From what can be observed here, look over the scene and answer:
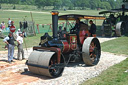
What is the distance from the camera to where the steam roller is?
7.23m

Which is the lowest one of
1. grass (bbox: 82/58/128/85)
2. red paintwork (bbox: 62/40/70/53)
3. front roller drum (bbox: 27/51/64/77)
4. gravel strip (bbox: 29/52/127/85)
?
gravel strip (bbox: 29/52/127/85)

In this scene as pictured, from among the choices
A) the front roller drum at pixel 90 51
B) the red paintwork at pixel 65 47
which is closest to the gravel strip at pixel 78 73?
the front roller drum at pixel 90 51

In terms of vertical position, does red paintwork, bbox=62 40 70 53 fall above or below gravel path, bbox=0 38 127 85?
above

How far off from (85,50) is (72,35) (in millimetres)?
821

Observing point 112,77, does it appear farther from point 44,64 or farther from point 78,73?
point 44,64

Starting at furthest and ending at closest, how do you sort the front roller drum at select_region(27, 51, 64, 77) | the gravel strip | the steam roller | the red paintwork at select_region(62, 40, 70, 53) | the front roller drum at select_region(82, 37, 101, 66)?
the front roller drum at select_region(82, 37, 101, 66)
the red paintwork at select_region(62, 40, 70, 53)
the steam roller
the front roller drum at select_region(27, 51, 64, 77)
the gravel strip

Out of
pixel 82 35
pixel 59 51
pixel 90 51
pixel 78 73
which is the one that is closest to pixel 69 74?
pixel 78 73

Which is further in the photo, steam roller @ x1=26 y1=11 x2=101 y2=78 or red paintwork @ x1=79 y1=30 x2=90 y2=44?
red paintwork @ x1=79 y1=30 x2=90 y2=44

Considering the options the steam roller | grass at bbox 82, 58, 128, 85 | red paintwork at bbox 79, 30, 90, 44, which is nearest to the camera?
grass at bbox 82, 58, 128, 85

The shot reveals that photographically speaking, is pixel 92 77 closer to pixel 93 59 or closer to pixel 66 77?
pixel 66 77

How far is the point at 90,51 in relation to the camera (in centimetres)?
916

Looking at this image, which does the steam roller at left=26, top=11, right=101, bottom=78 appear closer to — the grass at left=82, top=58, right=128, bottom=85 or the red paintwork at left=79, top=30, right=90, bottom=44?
the red paintwork at left=79, top=30, right=90, bottom=44

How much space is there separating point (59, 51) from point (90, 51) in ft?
7.10

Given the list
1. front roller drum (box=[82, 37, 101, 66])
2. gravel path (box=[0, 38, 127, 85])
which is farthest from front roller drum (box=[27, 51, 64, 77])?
front roller drum (box=[82, 37, 101, 66])
